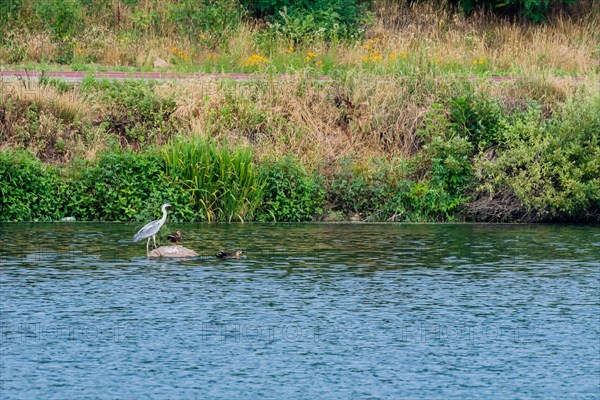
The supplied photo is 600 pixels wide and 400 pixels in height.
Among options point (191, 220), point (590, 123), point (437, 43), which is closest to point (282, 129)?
point (191, 220)

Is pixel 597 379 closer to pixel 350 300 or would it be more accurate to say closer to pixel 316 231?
pixel 350 300

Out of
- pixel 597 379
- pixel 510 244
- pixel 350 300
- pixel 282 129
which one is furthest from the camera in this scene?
pixel 282 129

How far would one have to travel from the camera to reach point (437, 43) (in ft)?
94.0

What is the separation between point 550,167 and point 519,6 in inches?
511

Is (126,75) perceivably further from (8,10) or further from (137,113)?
(8,10)

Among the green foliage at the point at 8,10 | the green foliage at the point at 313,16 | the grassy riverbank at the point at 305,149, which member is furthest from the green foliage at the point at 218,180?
the green foliage at the point at 8,10

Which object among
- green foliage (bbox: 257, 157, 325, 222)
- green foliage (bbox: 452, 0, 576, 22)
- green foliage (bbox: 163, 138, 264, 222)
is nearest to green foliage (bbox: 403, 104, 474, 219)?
green foliage (bbox: 257, 157, 325, 222)

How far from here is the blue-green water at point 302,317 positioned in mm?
10359

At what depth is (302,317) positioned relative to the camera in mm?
12734

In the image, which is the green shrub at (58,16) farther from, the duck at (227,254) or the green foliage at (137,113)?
the duck at (227,254)

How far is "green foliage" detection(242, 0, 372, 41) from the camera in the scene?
28125 mm

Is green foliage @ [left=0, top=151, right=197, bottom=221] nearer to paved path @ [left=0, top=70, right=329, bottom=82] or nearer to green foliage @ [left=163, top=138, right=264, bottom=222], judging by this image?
green foliage @ [left=163, top=138, right=264, bottom=222]

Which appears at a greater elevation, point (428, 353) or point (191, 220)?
point (428, 353)

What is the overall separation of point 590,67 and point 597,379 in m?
17.0
